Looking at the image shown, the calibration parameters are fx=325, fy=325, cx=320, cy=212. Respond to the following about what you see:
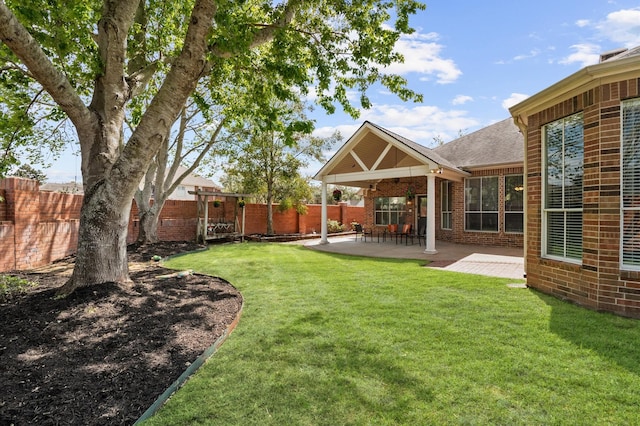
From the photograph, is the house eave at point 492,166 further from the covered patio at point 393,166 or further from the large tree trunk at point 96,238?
the large tree trunk at point 96,238

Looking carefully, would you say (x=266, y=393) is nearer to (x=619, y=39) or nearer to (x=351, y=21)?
(x=351, y=21)

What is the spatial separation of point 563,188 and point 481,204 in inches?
300

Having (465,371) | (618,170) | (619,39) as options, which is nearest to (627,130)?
(618,170)

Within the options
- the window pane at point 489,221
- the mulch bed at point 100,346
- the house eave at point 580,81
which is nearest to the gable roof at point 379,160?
the window pane at point 489,221

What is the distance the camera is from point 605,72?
445 centimetres

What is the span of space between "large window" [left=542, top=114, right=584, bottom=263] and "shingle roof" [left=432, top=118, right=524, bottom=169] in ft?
20.0

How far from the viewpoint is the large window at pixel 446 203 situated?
13.9 meters

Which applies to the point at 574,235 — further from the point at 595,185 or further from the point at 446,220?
the point at 446,220

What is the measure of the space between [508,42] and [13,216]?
45.0 feet

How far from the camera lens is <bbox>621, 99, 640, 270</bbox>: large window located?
175 inches

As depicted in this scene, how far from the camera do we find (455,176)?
12.5 meters

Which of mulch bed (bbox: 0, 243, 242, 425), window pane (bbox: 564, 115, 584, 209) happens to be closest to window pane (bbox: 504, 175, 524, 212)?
window pane (bbox: 564, 115, 584, 209)

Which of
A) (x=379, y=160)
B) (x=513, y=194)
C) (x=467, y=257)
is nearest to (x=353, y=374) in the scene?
(x=467, y=257)

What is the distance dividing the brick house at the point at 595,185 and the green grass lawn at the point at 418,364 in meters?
0.46
